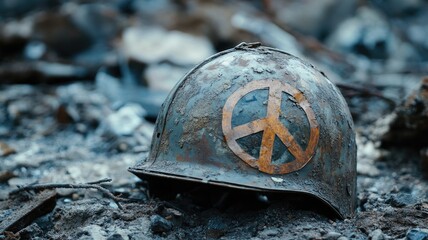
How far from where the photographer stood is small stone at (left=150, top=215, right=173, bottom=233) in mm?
2779

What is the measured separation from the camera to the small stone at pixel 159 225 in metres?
2.78

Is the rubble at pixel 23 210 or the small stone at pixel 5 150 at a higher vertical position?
the small stone at pixel 5 150

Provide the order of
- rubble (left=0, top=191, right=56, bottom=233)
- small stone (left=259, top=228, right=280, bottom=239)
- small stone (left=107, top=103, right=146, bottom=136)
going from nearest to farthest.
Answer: small stone (left=259, top=228, right=280, bottom=239) < rubble (left=0, top=191, right=56, bottom=233) < small stone (left=107, top=103, right=146, bottom=136)

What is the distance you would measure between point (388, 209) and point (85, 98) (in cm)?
455

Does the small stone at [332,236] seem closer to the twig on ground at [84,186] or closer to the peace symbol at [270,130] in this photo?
the peace symbol at [270,130]

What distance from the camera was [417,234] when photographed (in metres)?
2.58

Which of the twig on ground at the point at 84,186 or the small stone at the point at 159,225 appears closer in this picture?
the small stone at the point at 159,225

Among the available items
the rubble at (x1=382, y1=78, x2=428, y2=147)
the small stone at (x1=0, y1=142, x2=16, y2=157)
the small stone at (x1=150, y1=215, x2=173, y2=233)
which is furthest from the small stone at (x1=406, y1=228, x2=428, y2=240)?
the small stone at (x1=0, y1=142, x2=16, y2=157)

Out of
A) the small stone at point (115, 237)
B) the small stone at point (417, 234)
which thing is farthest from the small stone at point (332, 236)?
the small stone at point (115, 237)

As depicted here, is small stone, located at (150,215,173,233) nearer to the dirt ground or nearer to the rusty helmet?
the dirt ground

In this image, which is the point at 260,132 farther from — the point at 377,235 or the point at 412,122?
the point at 412,122

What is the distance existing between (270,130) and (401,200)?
0.97 m

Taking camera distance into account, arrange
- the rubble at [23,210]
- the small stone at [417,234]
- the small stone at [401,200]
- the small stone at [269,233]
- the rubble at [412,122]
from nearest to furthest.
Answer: the small stone at [417,234]
the small stone at [269,233]
the rubble at [23,210]
the small stone at [401,200]
the rubble at [412,122]

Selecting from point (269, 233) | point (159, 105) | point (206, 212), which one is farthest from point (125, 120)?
point (269, 233)
